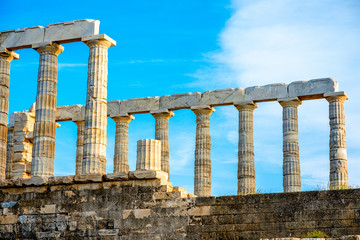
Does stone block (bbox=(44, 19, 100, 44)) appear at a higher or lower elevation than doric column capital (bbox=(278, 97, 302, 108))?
higher

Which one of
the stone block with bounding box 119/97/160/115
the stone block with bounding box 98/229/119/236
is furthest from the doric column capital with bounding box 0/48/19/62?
the stone block with bounding box 98/229/119/236

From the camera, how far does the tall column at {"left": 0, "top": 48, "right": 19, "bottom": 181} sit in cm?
3381

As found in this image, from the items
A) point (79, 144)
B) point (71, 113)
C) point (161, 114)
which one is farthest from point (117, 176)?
point (71, 113)

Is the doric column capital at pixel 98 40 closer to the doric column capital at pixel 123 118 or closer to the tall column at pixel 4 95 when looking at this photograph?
the tall column at pixel 4 95

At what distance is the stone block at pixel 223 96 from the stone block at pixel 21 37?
12.2 meters

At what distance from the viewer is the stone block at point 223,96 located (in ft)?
135

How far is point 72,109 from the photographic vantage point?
44.4 m

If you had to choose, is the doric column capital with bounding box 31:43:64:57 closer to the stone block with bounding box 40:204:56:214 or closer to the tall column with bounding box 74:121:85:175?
the stone block with bounding box 40:204:56:214

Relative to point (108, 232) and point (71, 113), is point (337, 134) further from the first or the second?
point (108, 232)

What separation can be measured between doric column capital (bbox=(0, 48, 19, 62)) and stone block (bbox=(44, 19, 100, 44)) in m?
2.49

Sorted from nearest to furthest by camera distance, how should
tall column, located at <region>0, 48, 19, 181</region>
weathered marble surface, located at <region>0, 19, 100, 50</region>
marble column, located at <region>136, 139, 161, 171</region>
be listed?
marble column, located at <region>136, 139, 161, 171</region>, weathered marble surface, located at <region>0, 19, 100, 50</region>, tall column, located at <region>0, 48, 19, 181</region>

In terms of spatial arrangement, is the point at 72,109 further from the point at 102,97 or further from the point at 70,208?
the point at 70,208

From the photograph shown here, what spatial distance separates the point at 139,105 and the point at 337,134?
1249cm

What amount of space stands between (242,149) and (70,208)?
16.6m
